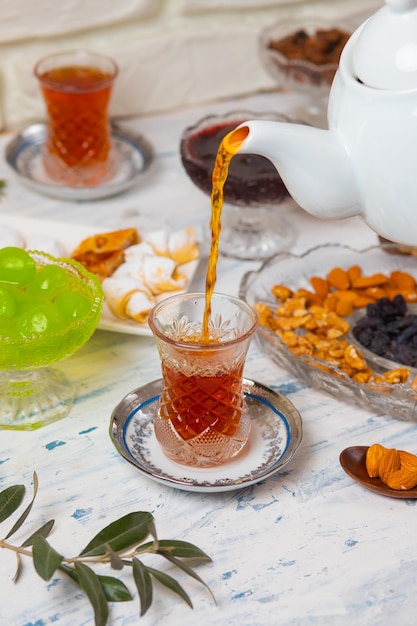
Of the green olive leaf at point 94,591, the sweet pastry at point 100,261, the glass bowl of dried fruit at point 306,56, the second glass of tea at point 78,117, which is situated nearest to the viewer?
the green olive leaf at point 94,591

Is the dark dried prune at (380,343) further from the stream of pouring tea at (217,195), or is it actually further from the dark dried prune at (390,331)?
the stream of pouring tea at (217,195)

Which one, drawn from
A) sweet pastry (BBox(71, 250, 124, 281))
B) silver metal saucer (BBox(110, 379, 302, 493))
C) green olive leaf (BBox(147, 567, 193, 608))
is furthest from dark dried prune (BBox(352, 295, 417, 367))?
green olive leaf (BBox(147, 567, 193, 608))

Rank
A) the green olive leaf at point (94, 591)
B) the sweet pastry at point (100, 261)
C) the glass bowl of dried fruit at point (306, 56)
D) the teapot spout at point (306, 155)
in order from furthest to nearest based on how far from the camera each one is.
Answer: the glass bowl of dried fruit at point (306, 56) < the sweet pastry at point (100, 261) < the teapot spout at point (306, 155) < the green olive leaf at point (94, 591)

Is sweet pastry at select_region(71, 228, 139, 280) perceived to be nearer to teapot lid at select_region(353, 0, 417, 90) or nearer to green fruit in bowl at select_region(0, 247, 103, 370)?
green fruit in bowl at select_region(0, 247, 103, 370)

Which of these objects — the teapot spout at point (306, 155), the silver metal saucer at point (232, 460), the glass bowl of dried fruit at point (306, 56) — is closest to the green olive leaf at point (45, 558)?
the silver metal saucer at point (232, 460)

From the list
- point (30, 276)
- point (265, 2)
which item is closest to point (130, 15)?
point (265, 2)

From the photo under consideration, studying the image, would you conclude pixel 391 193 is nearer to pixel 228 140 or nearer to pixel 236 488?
pixel 228 140

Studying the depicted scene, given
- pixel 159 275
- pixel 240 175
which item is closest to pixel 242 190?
pixel 240 175

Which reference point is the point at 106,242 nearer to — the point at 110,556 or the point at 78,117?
the point at 78,117

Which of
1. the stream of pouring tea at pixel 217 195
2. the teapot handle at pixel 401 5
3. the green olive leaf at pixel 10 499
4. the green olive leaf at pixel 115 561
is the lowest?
the green olive leaf at pixel 10 499

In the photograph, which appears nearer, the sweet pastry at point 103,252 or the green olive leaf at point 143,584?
the green olive leaf at point 143,584
